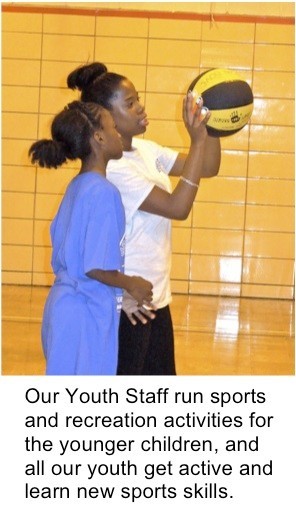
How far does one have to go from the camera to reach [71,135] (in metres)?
2.52

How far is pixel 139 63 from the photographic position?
688cm

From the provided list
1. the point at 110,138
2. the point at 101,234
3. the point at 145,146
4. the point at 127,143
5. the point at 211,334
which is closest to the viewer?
the point at 101,234

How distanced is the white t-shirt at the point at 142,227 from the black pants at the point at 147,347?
69 mm

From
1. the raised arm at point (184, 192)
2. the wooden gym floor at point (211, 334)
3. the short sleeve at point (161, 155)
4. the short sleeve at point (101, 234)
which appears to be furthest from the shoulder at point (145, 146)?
the wooden gym floor at point (211, 334)

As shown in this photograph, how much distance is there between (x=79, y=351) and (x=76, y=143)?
59 centimetres

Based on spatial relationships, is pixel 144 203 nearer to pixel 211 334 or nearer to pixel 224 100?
pixel 224 100

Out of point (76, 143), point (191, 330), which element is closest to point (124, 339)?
point (76, 143)

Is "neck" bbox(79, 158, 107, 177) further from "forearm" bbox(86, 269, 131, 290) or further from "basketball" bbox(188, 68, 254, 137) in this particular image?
"basketball" bbox(188, 68, 254, 137)

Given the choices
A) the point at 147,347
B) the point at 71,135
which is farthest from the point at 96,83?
the point at 147,347

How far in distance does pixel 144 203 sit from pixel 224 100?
533 millimetres

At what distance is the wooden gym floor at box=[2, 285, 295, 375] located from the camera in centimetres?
465

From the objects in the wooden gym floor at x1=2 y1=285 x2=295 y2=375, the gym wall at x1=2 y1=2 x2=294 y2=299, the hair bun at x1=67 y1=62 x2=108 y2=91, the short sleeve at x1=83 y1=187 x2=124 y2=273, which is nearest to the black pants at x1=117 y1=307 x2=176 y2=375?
the short sleeve at x1=83 y1=187 x2=124 y2=273

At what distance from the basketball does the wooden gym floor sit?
182cm
